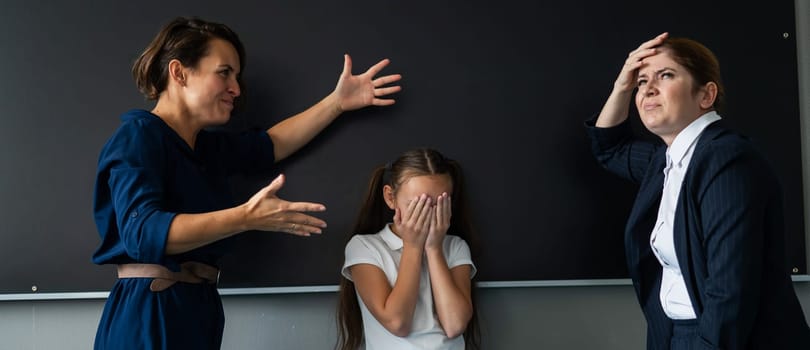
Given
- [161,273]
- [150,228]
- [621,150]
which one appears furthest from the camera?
[621,150]

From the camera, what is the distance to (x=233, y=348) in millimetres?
2051

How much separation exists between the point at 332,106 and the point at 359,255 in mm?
467

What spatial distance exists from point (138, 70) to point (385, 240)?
2.71ft

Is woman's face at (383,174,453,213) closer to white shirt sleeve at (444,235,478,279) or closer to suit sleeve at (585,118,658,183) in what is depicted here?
white shirt sleeve at (444,235,478,279)

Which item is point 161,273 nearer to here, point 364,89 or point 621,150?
point 364,89

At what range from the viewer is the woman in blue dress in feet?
4.76

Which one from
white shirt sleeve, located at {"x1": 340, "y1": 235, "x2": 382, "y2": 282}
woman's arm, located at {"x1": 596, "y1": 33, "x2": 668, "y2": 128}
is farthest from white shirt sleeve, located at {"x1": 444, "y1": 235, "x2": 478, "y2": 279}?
woman's arm, located at {"x1": 596, "y1": 33, "x2": 668, "y2": 128}

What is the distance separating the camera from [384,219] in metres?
2.05

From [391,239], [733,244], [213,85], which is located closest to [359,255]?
[391,239]

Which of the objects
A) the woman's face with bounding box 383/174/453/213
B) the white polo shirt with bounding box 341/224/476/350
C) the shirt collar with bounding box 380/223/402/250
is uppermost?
the woman's face with bounding box 383/174/453/213

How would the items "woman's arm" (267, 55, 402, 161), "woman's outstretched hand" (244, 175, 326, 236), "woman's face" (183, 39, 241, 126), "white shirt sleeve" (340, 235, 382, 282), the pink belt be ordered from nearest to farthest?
1. "woman's outstretched hand" (244, 175, 326, 236)
2. the pink belt
3. "woman's face" (183, 39, 241, 126)
4. "white shirt sleeve" (340, 235, 382, 282)
5. "woman's arm" (267, 55, 402, 161)

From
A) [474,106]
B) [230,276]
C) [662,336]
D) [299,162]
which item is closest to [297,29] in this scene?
[299,162]

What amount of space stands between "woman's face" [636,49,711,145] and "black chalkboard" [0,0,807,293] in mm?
368

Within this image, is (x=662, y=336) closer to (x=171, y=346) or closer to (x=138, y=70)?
(x=171, y=346)
